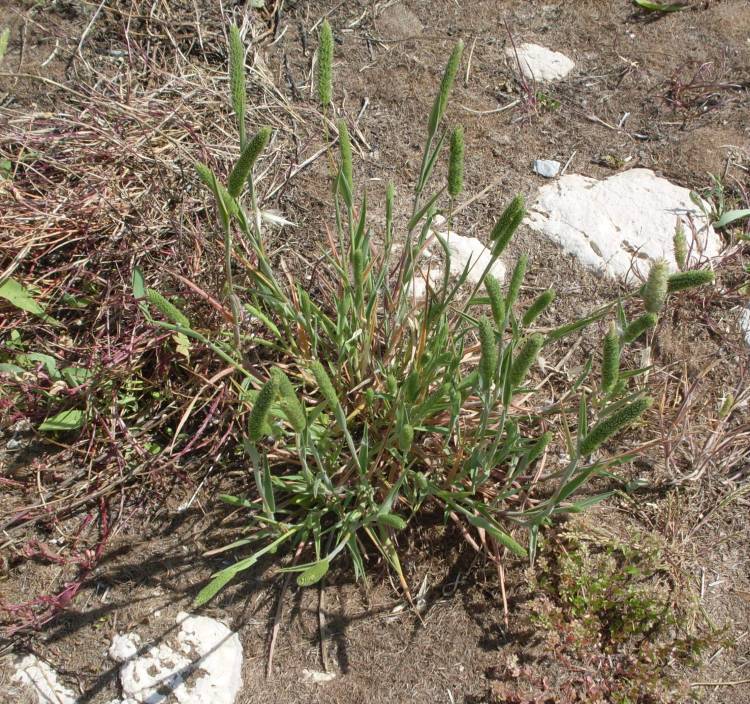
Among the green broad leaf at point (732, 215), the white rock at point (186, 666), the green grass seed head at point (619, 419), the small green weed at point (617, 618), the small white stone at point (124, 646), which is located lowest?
the small green weed at point (617, 618)

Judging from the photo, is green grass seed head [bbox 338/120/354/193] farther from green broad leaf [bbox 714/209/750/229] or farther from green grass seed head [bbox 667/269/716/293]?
green broad leaf [bbox 714/209/750/229]

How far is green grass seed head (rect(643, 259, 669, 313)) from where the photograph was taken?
1159mm

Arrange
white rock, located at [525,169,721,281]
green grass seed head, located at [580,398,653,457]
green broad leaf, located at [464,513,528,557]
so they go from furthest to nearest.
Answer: white rock, located at [525,169,721,281] < green broad leaf, located at [464,513,528,557] < green grass seed head, located at [580,398,653,457]

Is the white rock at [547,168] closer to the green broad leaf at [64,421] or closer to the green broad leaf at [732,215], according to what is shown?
the green broad leaf at [732,215]

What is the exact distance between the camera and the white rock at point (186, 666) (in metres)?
1.57

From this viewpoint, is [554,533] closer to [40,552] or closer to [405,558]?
[405,558]

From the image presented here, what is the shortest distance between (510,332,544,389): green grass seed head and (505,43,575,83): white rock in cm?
212

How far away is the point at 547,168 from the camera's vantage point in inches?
102

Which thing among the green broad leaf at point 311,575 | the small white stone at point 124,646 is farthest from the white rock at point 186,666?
the green broad leaf at point 311,575

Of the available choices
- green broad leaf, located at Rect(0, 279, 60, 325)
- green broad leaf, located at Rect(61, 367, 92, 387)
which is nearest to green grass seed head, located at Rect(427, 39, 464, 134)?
green broad leaf, located at Rect(61, 367, 92, 387)

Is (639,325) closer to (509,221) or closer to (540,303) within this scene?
(540,303)

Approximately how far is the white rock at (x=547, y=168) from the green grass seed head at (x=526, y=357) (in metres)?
1.58

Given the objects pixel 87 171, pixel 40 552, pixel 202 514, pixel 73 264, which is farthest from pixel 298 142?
pixel 40 552

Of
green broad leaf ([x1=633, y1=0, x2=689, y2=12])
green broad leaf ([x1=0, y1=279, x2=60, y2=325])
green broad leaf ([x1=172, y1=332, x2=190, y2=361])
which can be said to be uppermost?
green broad leaf ([x1=633, y1=0, x2=689, y2=12])
